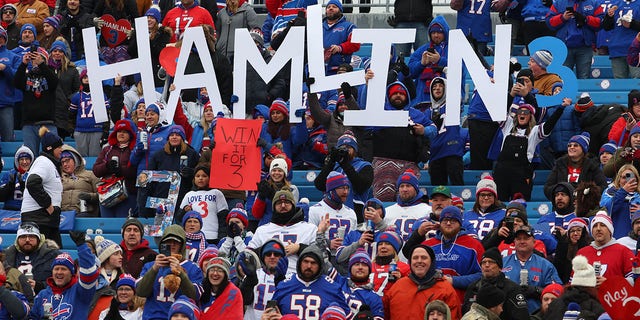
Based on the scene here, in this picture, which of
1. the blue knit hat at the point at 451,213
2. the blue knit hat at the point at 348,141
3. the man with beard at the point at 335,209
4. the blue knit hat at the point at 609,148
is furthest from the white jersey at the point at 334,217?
the blue knit hat at the point at 609,148

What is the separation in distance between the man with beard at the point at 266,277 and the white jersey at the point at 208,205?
2063 millimetres

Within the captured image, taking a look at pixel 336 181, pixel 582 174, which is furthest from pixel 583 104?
pixel 336 181

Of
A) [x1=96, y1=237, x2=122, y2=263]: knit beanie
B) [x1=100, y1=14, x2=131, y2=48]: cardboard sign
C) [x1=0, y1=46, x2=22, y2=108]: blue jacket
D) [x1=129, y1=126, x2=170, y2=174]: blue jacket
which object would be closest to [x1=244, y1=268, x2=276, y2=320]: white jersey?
[x1=96, y1=237, x2=122, y2=263]: knit beanie

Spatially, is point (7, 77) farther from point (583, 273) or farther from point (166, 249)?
point (583, 273)

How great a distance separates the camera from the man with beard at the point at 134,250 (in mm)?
18906

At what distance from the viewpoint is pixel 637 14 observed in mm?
23672

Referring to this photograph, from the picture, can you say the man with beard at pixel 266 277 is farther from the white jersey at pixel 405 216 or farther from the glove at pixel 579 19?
the glove at pixel 579 19

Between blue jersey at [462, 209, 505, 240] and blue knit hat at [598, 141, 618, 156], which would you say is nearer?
blue jersey at [462, 209, 505, 240]

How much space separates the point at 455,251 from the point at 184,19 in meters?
7.33

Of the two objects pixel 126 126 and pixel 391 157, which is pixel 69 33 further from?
pixel 391 157

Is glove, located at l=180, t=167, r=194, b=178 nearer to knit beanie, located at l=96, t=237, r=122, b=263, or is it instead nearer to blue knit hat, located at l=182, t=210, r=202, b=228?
blue knit hat, located at l=182, t=210, r=202, b=228

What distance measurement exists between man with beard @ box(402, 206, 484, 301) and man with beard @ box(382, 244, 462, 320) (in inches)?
10.7

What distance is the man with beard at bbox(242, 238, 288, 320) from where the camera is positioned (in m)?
17.8

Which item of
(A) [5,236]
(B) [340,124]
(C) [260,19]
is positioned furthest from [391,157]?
(C) [260,19]
